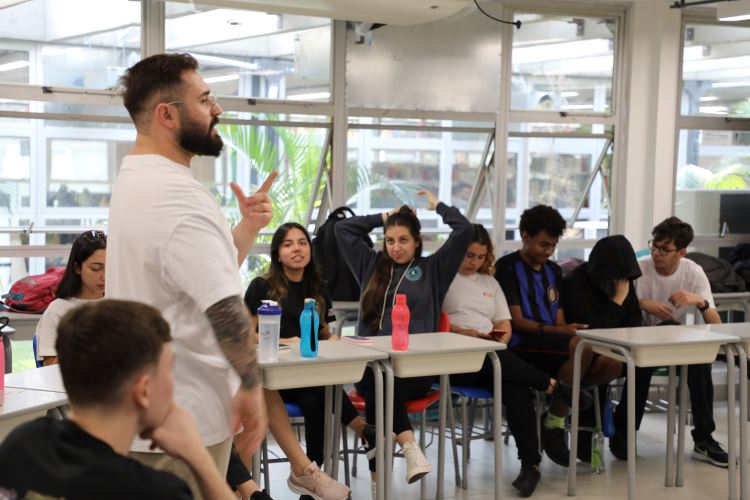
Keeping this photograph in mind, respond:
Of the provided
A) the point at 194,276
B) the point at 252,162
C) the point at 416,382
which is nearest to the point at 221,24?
the point at 252,162

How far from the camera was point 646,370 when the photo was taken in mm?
5160

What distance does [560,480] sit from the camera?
4770mm

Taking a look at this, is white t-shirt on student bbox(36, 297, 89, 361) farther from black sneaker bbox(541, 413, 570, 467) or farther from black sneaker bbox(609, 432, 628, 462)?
black sneaker bbox(609, 432, 628, 462)

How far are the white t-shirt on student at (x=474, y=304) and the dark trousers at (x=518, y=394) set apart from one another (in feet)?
0.94

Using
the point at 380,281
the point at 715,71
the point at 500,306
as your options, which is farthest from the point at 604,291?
the point at 715,71

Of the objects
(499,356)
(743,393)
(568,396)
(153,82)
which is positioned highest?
(153,82)

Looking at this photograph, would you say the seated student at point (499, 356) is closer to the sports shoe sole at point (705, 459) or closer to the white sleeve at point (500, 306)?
the white sleeve at point (500, 306)

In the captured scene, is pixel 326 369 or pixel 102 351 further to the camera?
pixel 326 369

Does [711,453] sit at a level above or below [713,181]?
below

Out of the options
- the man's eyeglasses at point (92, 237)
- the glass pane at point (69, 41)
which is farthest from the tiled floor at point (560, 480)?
the glass pane at point (69, 41)

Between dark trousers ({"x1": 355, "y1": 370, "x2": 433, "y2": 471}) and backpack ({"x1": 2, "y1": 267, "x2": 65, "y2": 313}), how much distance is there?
5.77 ft

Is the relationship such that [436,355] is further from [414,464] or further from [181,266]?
[181,266]

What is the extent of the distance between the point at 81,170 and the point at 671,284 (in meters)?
3.53

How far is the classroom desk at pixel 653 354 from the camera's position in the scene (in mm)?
4234
